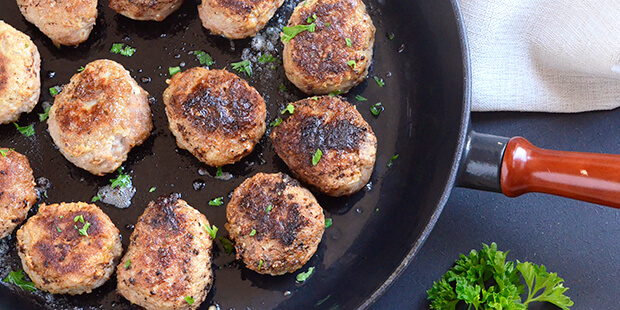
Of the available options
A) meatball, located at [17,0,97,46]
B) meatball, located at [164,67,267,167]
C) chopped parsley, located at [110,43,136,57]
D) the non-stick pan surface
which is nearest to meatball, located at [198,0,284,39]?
the non-stick pan surface

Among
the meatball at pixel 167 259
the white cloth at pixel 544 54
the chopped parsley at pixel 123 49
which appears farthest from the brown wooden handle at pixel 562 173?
the chopped parsley at pixel 123 49

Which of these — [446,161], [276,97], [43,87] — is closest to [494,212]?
[446,161]

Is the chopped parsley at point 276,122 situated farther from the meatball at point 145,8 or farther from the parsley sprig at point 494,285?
the parsley sprig at point 494,285

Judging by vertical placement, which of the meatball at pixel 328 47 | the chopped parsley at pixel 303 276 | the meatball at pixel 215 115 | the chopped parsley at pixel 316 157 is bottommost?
the chopped parsley at pixel 303 276

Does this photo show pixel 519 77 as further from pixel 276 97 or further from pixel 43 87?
pixel 43 87

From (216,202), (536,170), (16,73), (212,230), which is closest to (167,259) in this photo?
(212,230)
